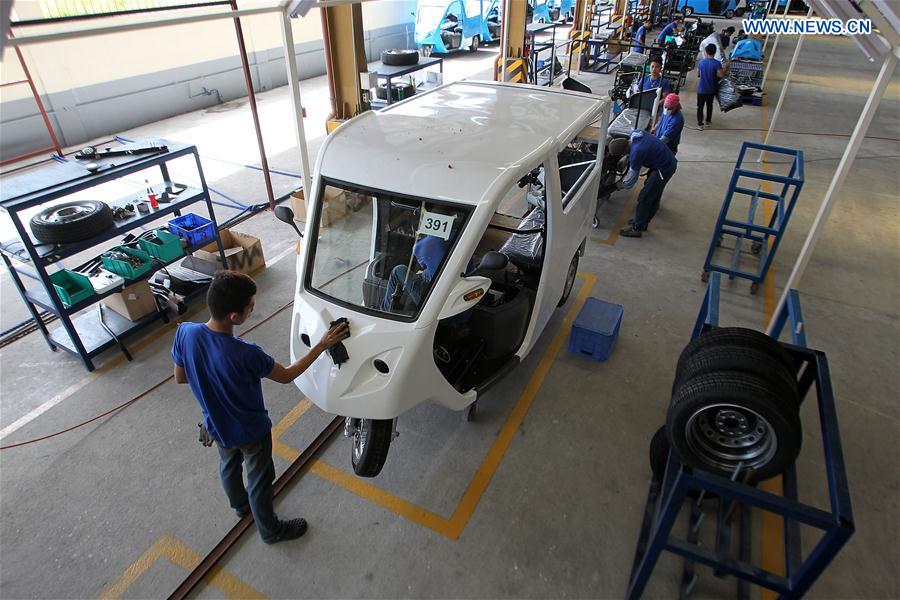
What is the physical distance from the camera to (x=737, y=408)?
2740mm

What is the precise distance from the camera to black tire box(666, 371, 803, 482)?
2.65 m

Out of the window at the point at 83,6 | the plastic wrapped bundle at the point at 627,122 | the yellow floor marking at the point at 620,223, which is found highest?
the window at the point at 83,6

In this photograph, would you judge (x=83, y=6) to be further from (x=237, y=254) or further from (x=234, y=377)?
(x=234, y=377)

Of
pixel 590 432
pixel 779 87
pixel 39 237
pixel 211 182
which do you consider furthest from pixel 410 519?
pixel 779 87

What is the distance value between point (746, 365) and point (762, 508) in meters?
0.78

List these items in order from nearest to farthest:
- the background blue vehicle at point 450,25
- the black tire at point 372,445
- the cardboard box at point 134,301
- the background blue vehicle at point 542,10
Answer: the black tire at point 372,445 → the cardboard box at point 134,301 → the background blue vehicle at point 450,25 → the background blue vehicle at point 542,10

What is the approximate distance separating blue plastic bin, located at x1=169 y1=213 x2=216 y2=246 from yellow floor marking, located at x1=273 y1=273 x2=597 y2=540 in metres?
2.54

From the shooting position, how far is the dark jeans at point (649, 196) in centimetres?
687

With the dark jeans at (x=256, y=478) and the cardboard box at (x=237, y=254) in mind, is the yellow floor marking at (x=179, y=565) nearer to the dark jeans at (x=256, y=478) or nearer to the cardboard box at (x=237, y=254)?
the dark jeans at (x=256, y=478)

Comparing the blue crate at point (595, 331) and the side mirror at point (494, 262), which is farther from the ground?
the side mirror at point (494, 262)

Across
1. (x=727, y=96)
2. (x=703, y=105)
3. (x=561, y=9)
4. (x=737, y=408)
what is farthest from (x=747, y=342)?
(x=561, y=9)

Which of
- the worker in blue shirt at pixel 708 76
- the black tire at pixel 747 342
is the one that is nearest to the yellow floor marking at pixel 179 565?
the black tire at pixel 747 342

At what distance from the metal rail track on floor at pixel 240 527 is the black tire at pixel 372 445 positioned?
0.59 meters

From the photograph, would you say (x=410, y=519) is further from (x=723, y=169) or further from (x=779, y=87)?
(x=779, y=87)
